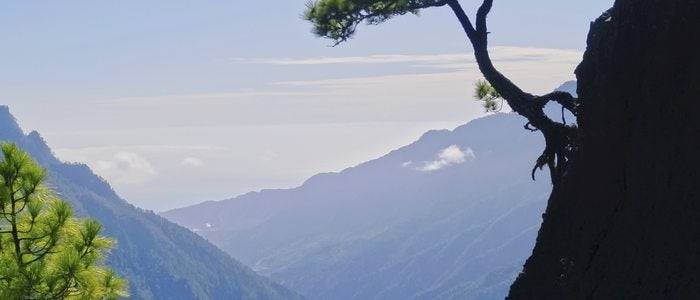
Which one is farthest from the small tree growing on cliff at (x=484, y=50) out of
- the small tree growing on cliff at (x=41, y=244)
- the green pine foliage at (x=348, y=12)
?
the small tree growing on cliff at (x=41, y=244)

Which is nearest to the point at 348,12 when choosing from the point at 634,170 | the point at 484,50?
the point at 484,50

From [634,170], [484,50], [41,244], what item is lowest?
[634,170]

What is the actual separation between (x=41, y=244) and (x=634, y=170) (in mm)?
10743

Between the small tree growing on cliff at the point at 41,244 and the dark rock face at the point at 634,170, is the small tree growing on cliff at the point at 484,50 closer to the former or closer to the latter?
the dark rock face at the point at 634,170

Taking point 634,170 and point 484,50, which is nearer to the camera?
point 634,170

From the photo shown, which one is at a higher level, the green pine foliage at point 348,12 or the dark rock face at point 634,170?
the green pine foliage at point 348,12

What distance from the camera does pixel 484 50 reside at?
640 inches

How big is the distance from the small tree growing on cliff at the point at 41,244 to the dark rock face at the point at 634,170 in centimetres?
790

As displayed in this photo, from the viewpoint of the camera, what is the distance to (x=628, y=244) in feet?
38.3

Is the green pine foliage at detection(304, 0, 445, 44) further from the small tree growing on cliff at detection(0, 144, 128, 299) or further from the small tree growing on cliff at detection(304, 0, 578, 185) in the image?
the small tree growing on cliff at detection(0, 144, 128, 299)

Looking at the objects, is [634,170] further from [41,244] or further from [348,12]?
[41,244]

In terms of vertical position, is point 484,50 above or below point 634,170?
above

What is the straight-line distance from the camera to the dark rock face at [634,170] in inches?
435

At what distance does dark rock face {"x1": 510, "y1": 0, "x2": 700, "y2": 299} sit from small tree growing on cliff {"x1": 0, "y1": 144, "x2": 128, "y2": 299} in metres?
7.90
